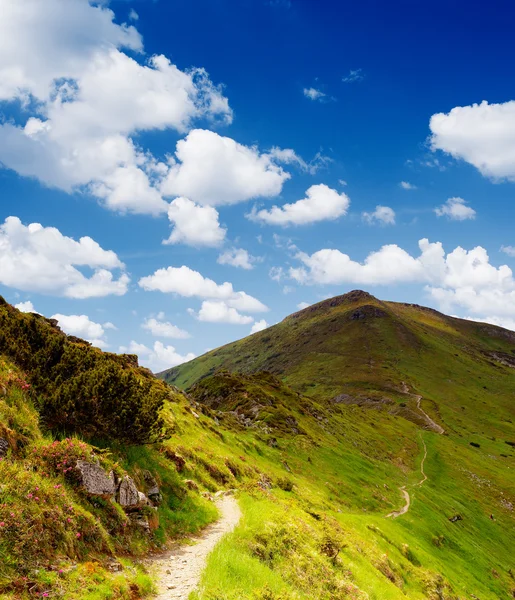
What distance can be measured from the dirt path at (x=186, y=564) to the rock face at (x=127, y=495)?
2.55 meters

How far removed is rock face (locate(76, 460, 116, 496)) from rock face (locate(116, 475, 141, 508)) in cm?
78

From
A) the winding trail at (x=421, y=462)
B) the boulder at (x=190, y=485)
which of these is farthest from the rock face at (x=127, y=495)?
the winding trail at (x=421, y=462)

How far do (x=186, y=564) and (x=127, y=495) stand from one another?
3.83m

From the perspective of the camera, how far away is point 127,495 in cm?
1644

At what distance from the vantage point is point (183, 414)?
45844mm

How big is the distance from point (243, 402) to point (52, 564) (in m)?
81.4

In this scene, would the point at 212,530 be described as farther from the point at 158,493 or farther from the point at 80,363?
the point at 80,363

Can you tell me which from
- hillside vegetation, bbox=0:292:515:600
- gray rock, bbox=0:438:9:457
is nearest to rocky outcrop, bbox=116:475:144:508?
hillside vegetation, bbox=0:292:515:600

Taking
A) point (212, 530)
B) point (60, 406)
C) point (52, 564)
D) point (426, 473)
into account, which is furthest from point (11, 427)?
point (426, 473)

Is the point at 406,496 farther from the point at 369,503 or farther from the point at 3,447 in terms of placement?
the point at 3,447

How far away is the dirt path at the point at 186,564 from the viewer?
40.5 feet

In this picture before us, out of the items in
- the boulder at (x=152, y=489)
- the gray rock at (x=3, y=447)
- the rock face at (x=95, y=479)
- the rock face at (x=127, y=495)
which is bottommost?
the boulder at (x=152, y=489)

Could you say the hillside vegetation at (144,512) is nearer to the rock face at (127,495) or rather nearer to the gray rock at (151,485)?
the gray rock at (151,485)

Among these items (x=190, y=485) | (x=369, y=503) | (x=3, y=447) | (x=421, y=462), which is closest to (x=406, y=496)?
(x=369, y=503)
